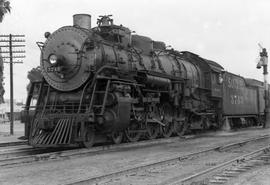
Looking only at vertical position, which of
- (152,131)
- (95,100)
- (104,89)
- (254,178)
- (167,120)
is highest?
(104,89)

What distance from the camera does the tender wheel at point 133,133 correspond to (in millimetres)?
13239

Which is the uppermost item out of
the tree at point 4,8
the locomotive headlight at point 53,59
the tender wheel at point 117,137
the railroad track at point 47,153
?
the tree at point 4,8

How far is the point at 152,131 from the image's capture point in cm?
Result: 1489

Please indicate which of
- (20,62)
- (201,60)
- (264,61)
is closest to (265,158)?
(201,60)

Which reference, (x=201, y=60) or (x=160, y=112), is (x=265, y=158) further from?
(x=201, y=60)

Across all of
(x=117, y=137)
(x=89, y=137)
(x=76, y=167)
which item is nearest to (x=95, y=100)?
(x=89, y=137)

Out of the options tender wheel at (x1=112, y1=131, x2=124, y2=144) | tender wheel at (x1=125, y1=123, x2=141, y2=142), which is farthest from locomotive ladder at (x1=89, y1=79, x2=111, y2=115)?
tender wheel at (x1=125, y1=123, x2=141, y2=142)

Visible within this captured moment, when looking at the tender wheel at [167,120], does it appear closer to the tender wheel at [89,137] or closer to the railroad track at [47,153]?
the railroad track at [47,153]

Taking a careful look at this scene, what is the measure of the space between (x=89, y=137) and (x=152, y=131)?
3.82 metres

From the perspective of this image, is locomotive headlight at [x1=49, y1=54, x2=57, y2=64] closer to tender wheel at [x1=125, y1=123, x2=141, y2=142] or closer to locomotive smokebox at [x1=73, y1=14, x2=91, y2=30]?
locomotive smokebox at [x1=73, y1=14, x2=91, y2=30]

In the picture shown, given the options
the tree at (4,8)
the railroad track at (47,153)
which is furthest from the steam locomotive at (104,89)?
the tree at (4,8)

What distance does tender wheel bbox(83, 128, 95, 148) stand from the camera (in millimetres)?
11391

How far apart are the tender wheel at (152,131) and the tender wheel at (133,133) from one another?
0.56 m

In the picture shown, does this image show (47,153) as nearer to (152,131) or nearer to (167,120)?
(152,131)
